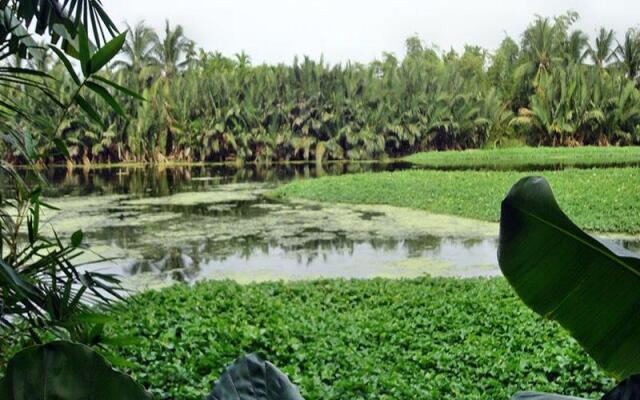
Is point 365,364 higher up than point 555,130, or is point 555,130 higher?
point 555,130

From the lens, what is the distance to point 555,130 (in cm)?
1480

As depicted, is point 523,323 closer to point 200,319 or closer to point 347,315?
point 347,315

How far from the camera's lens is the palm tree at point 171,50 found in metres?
16.1

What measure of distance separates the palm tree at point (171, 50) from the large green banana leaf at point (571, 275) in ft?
53.4

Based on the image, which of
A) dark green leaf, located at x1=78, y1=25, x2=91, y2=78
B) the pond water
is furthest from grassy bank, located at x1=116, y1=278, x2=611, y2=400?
dark green leaf, located at x1=78, y1=25, x2=91, y2=78

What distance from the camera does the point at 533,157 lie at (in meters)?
13.9

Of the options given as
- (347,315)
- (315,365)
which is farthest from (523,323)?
(315,365)

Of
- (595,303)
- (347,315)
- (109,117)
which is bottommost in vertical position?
(347,315)

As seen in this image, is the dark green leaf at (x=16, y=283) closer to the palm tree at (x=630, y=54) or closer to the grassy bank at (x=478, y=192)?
the grassy bank at (x=478, y=192)

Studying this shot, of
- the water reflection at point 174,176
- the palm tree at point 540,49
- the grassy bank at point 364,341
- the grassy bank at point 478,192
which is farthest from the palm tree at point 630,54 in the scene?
the grassy bank at point 364,341

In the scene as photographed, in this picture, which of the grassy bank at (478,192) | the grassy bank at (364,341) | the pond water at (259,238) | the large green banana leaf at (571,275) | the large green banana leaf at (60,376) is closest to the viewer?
the large green banana leaf at (60,376)

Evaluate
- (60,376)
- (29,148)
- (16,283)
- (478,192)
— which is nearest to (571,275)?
(60,376)

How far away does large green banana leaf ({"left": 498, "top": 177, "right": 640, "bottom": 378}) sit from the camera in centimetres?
49

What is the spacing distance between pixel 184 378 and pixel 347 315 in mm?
1238
